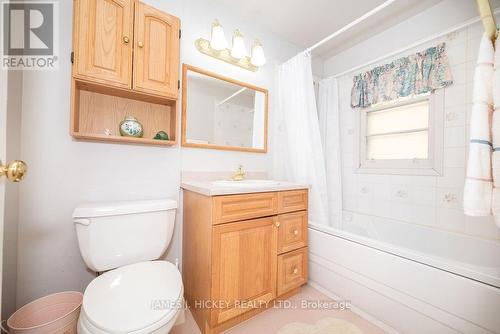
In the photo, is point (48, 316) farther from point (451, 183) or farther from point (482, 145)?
point (451, 183)

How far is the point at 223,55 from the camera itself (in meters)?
1.68

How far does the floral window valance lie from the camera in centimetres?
170

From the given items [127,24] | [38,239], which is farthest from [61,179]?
[127,24]

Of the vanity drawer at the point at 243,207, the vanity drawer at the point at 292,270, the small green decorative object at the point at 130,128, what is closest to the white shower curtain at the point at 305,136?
the vanity drawer at the point at 292,270

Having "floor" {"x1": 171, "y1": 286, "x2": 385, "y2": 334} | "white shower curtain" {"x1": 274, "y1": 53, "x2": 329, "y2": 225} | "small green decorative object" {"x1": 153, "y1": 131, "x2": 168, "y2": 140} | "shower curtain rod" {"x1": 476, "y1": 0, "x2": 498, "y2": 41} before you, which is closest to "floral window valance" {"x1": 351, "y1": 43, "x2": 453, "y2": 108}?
"white shower curtain" {"x1": 274, "y1": 53, "x2": 329, "y2": 225}

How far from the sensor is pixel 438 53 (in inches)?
66.9

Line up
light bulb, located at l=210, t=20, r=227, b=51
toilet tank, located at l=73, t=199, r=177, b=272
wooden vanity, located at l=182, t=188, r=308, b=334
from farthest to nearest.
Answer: light bulb, located at l=210, t=20, r=227, b=51, wooden vanity, located at l=182, t=188, r=308, b=334, toilet tank, located at l=73, t=199, r=177, b=272

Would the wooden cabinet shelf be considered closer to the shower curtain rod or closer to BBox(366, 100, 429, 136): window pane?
the shower curtain rod

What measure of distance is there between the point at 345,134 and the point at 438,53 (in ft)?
3.34

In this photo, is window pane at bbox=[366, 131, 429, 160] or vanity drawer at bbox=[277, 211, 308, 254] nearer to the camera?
vanity drawer at bbox=[277, 211, 308, 254]

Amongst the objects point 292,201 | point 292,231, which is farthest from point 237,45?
point 292,231

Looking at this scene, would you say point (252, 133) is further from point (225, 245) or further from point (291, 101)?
point (225, 245)

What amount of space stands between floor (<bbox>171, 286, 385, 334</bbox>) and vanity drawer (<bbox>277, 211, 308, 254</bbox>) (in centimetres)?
41

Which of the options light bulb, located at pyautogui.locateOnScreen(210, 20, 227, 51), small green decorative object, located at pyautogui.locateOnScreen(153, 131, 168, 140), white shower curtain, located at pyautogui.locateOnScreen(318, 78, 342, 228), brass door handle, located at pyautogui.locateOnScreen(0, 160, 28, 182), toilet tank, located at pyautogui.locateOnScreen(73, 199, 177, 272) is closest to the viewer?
brass door handle, located at pyautogui.locateOnScreen(0, 160, 28, 182)
